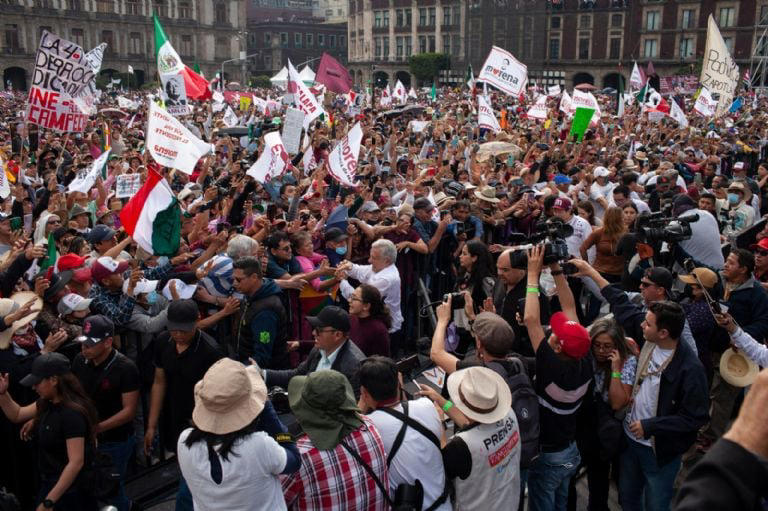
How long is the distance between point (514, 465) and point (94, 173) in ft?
22.6

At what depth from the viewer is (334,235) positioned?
6.45m

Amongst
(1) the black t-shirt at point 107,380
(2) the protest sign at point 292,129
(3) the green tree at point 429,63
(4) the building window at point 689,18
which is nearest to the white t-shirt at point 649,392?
(1) the black t-shirt at point 107,380

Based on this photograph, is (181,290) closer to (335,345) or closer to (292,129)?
(335,345)

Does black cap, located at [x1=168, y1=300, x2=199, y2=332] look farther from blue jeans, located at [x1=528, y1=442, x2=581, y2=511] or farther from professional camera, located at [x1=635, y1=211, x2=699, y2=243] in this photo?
professional camera, located at [x1=635, y1=211, x2=699, y2=243]

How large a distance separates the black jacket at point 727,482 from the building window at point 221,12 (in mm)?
87648

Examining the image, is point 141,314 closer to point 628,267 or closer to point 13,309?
point 13,309

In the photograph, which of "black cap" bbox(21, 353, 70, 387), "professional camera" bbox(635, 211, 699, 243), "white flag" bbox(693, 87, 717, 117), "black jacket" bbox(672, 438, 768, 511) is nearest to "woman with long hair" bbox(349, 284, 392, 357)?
A: "black cap" bbox(21, 353, 70, 387)

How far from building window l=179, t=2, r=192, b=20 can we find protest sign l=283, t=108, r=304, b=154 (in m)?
75.7

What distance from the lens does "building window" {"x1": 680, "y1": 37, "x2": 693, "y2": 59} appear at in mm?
72625

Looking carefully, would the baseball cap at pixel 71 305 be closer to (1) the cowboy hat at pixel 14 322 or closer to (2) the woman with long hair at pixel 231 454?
(1) the cowboy hat at pixel 14 322

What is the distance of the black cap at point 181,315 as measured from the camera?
411 cm

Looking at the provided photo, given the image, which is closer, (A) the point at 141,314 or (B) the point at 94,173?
(A) the point at 141,314

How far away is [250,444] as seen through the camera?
9.98 feet

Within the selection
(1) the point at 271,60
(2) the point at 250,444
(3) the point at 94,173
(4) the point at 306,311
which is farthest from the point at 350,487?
(1) the point at 271,60
